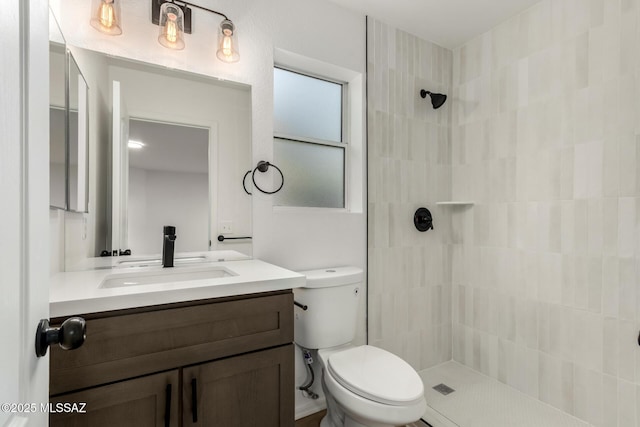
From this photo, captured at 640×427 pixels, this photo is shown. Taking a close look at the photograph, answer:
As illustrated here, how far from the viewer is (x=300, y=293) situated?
5.41 feet

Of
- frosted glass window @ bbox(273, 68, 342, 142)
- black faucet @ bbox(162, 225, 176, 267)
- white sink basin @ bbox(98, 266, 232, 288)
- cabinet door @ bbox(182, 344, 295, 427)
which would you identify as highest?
frosted glass window @ bbox(273, 68, 342, 142)

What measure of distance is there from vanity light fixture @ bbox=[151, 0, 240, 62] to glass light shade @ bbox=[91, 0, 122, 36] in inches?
6.0

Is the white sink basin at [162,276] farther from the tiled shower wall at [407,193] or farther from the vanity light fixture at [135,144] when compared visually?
the tiled shower wall at [407,193]

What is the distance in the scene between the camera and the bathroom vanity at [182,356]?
2.98 ft

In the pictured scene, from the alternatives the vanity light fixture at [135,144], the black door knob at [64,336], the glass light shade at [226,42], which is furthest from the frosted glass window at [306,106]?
the black door knob at [64,336]

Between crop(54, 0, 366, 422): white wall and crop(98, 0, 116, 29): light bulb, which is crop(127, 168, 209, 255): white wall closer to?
crop(54, 0, 366, 422): white wall

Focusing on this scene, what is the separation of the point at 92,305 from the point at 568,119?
2.36 metres

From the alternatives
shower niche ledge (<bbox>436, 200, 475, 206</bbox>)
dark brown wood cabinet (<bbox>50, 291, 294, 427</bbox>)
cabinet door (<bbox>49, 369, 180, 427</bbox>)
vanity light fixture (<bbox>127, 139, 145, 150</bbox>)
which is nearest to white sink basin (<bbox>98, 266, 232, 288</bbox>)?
dark brown wood cabinet (<bbox>50, 291, 294, 427</bbox>)

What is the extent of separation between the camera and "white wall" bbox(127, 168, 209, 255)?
1473mm

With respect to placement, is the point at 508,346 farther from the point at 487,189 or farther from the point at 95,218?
the point at 95,218

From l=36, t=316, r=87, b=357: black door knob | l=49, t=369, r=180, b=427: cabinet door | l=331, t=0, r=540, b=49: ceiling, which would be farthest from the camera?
l=331, t=0, r=540, b=49: ceiling

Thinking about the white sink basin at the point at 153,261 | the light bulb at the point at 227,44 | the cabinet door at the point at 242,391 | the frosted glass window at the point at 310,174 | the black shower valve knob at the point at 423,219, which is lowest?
the cabinet door at the point at 242,391

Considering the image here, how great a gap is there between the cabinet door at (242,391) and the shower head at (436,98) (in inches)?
73.7

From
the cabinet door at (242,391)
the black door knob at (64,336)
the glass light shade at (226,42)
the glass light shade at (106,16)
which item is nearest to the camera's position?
the black door knob at (64,336)
